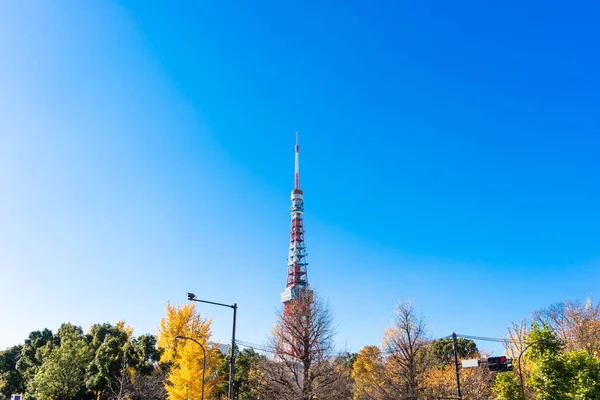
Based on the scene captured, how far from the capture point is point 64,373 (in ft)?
111

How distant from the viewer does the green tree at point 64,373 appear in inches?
1310

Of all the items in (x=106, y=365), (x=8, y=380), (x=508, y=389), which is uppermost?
(x=106, y=365)

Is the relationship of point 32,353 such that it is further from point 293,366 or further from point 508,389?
point 508,389

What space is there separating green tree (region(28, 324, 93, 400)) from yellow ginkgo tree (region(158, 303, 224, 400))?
6.69 m

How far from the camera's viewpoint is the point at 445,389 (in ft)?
99.6

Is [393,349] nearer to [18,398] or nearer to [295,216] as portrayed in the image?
[18,398]

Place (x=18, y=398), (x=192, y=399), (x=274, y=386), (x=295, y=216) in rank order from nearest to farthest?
(x=18, y=398) < (x=274, y=386) < (x=192, y=399) < (x=295, y=216)

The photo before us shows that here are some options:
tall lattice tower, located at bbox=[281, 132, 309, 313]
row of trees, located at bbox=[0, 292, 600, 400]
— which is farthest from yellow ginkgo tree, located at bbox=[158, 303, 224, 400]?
tall lattice tower, located at bbox=[281, 132, 309, 313]

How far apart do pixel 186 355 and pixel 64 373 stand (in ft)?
40.0

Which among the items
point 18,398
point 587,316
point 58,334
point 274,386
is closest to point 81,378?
point 58,334

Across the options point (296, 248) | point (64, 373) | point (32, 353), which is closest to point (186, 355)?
point (64, 373)

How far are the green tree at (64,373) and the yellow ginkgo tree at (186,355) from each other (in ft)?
22.0

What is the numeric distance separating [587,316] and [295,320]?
2924 centimetres

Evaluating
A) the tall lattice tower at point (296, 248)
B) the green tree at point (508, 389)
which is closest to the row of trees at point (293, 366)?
the green tree at point (508, 389)
